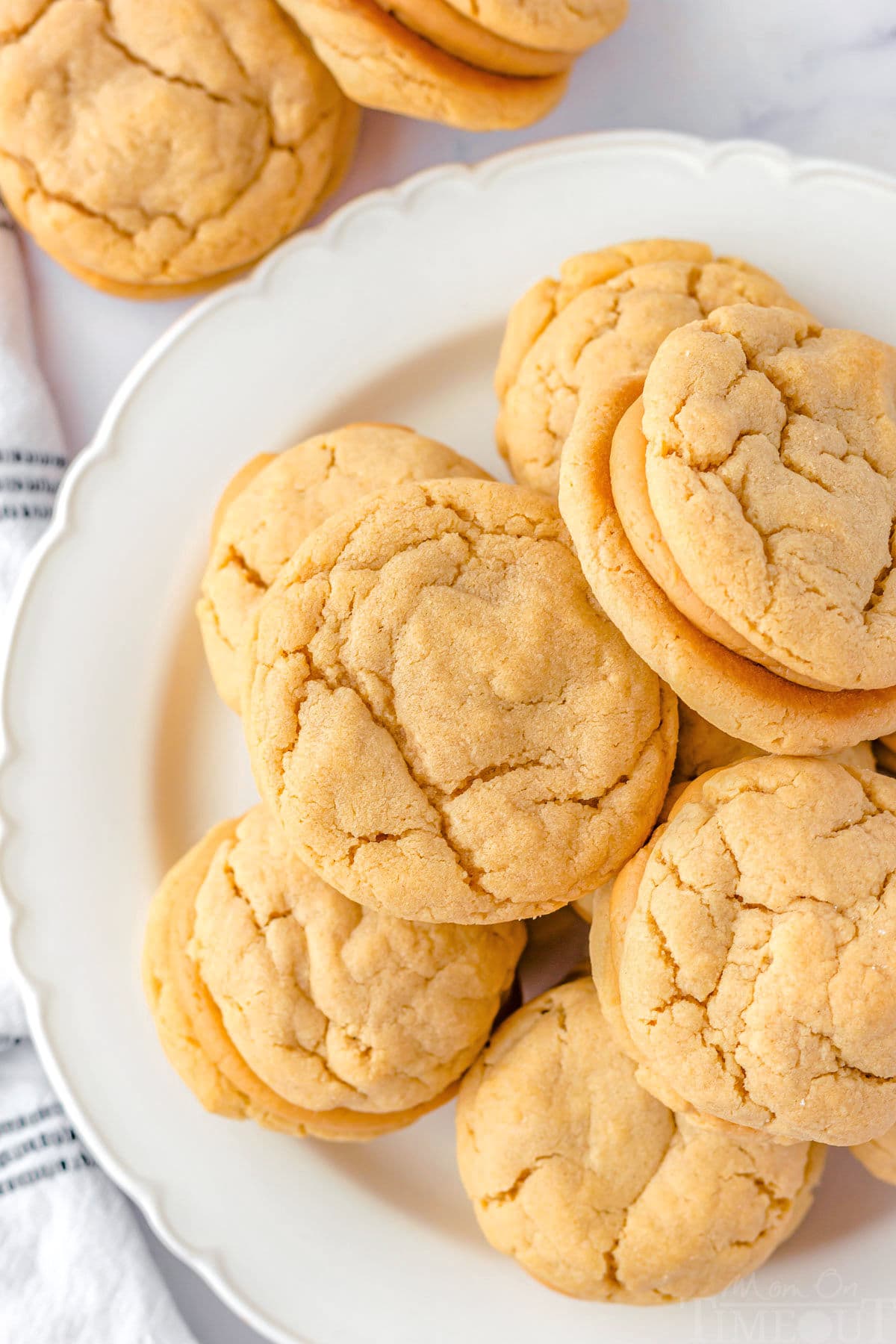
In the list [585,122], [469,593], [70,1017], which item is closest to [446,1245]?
[70,1017]

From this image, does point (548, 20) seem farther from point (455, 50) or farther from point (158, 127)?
point (158, 127)

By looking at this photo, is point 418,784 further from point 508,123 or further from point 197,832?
point 508,123

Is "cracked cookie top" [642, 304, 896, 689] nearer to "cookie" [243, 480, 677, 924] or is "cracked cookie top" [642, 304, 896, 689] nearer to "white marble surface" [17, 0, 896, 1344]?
"cookie" [243, 480, 677, 924]

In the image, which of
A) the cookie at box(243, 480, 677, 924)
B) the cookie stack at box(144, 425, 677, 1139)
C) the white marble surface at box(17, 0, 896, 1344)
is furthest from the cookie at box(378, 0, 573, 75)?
the cookie at box(243, 480, 677, 924)

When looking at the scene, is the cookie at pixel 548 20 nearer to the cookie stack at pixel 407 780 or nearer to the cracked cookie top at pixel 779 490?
the cracked cookie top at pixel 779 490

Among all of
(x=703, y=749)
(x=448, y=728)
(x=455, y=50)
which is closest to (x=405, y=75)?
(x=455, y=50)
